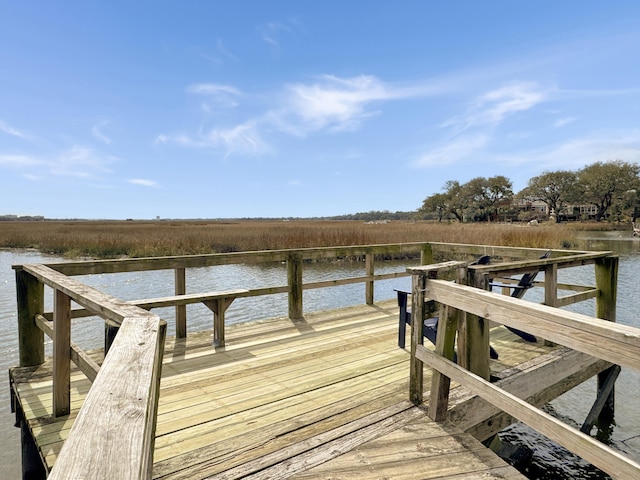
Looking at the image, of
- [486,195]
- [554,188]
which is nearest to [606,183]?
[554,188]

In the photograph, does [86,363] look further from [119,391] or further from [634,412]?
[634,412]

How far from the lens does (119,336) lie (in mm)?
1426

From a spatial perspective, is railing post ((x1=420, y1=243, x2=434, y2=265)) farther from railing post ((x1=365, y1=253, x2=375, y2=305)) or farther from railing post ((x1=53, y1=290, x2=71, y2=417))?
railing post ((x1=53, y1=290, x2=71, y2=417))

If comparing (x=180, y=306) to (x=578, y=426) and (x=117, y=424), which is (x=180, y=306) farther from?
(x=578, y=426)

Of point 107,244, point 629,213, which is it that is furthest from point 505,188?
point 107,244

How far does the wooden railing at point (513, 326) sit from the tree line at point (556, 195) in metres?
59.9

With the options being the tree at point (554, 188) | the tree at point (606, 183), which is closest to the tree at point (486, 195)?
the tree at point (554, 188)

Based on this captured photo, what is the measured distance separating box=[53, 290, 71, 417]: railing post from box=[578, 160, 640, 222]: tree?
63.6 meters

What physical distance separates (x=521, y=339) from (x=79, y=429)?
15.2 ft

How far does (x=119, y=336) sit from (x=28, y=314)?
290 centimetres

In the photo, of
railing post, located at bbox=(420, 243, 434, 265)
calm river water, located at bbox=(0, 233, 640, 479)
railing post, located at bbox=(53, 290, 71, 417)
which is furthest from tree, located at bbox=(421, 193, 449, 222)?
railing post, located at bbox=(53, 290, 71, 417)

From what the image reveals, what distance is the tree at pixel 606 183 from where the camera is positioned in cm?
5150

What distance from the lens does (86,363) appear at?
2.35 metres

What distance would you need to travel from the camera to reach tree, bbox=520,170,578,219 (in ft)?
187
